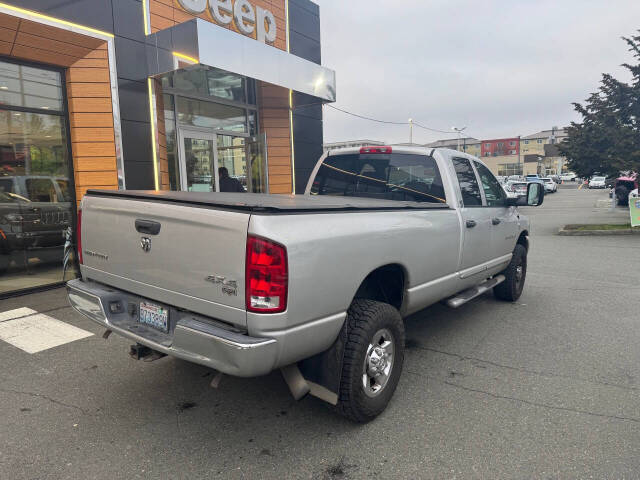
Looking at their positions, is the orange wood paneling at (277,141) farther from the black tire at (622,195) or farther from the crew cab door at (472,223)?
the black tire at (622,195)

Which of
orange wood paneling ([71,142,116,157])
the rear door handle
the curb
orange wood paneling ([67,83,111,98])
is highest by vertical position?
orange wood paneling ([67,83,111,98])

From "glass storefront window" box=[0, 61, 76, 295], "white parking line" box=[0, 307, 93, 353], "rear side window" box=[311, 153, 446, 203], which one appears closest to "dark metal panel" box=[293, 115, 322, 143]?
"glass storefront window" box=[0, 61, 76, 295]

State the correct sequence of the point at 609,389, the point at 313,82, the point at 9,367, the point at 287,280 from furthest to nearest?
the point at 313,82 < the point at 9,367 < the point at 609,389 < the point at 287,280

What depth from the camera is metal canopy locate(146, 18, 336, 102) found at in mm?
6934

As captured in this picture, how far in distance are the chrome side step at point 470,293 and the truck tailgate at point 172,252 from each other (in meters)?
2.43

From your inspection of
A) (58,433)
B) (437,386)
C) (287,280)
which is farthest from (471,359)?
(58,433)

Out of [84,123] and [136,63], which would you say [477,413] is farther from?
[136,63]

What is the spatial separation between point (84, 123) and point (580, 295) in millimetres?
7741

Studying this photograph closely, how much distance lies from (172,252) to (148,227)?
27 centimetres

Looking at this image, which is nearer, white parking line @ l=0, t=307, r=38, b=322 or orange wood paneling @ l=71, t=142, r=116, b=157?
white parking line @ l=0, t=307, r=38, b=322

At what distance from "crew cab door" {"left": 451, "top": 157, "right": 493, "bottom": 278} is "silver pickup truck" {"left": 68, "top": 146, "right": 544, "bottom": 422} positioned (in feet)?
0.65

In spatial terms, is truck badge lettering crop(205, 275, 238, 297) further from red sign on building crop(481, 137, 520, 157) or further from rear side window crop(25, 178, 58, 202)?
red sign on building crop(481, 137, 520, 157)

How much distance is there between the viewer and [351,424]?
297cm

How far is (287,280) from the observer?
229 centimetres
